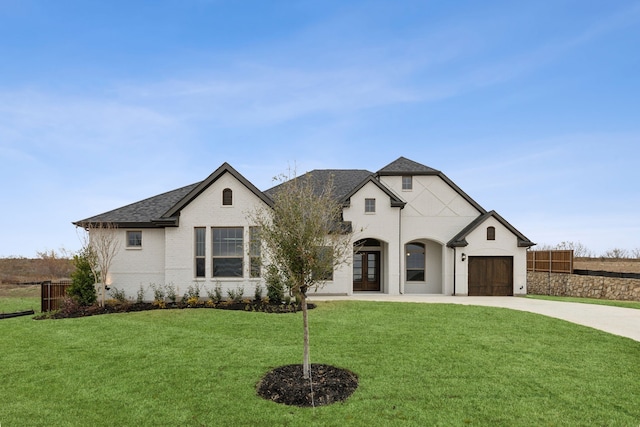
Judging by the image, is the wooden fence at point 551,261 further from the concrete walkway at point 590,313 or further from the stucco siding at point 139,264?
the stucco siding at point 139,264

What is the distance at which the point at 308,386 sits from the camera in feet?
19.6

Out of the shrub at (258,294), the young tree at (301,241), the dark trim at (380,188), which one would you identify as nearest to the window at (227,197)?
the shrub at (258,294)

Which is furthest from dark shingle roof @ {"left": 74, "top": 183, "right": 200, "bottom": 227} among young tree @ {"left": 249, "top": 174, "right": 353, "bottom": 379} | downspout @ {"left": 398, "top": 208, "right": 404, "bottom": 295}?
young tree @ {"left": 249, "top": 174, "right": 353, "bottom": 379}

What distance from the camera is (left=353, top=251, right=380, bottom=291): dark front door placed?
20016 mm

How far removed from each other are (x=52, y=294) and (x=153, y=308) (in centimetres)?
515

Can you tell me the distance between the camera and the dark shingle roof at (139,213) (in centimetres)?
1609

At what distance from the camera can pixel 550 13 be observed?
13656 mm

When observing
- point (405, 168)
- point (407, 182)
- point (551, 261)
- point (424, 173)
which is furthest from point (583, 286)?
point (405, 168)

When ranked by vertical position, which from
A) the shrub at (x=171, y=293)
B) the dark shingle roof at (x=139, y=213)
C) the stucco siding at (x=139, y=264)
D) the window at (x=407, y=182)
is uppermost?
the window at (x=407, y=182)

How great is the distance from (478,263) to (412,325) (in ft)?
34.0

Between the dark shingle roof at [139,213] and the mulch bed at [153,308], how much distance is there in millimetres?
3845

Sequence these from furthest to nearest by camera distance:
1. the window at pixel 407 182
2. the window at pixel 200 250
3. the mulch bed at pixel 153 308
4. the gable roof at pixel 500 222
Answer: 1. the window at pixel 407 182
2. the gable roof at pixel 500 222
3. the window at pixel 200 250
4. the mulch bed at pixel 153 308

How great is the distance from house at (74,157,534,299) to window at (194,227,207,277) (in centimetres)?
Result: 5

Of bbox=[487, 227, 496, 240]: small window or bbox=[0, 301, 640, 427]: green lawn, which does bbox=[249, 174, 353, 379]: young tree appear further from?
bbox=[487, 227, 496, 240]: small window
